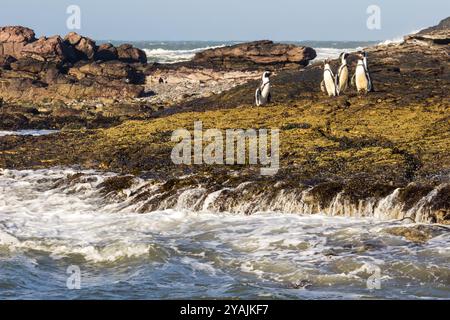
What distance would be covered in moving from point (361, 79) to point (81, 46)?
96.8ft

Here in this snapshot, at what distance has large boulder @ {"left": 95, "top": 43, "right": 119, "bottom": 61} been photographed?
49.4 meters

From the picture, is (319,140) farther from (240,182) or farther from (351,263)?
(351,263)

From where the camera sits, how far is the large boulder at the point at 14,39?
5081 cm

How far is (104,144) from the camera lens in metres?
18.7

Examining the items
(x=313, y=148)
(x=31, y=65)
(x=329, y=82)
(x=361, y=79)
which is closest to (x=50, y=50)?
(x=31, y=65)

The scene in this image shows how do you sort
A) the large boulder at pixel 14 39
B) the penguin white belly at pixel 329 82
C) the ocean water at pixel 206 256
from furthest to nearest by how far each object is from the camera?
the large boulder at pixel 14 39, the penguin white belly at pixel 329 82, the ocean water at pixel 206 256

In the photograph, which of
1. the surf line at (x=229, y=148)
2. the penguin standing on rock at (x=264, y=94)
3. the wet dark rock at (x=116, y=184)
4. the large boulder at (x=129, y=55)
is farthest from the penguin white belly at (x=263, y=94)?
the large boulder at (x=129, y=55)

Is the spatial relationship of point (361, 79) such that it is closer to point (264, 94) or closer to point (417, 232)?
point (264, 94)

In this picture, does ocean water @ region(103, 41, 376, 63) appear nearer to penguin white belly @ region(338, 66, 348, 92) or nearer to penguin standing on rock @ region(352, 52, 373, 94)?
penguin white belly @ region(338, 66, 348, 92)

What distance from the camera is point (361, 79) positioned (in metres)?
23.3

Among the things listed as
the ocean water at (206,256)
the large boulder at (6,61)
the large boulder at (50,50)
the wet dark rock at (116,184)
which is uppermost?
the large boulder at (50,50)

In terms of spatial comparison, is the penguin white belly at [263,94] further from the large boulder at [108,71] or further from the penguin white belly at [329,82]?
the large boulder at [108,71]

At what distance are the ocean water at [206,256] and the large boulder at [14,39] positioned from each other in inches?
1504

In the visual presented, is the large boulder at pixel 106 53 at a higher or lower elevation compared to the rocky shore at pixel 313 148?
higher
